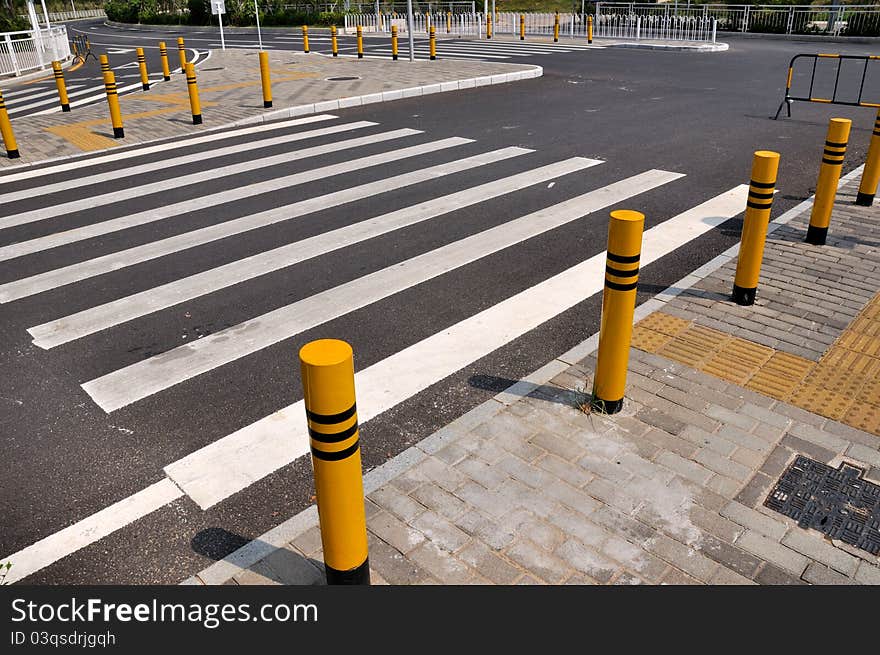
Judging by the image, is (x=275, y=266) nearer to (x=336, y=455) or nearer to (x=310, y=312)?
(x=310, y=312)

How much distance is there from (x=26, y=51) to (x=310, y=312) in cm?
2454

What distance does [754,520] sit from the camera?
140 inches

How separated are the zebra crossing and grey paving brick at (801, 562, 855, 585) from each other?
8.32 feet

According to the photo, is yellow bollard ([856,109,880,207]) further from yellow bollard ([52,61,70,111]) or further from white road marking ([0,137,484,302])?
yellow bollard ([52,61,70,111])

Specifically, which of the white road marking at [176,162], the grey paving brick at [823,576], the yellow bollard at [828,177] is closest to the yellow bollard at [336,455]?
the grey paving brick at [823,576]

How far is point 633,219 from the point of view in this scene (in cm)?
384

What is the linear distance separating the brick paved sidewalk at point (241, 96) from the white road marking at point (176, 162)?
1635mm

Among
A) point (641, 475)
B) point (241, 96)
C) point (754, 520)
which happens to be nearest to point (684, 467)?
point (641, 475)

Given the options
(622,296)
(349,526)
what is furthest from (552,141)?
(349,526)

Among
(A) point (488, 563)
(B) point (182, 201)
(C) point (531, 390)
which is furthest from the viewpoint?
(B) point (182, 201)

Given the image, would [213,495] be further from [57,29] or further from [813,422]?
[57,29]

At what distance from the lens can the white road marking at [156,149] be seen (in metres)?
10.8

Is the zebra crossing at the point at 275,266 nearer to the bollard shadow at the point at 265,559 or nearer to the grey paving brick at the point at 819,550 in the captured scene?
the bollard shadow at the point at 265,559

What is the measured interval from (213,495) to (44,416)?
1592mm
